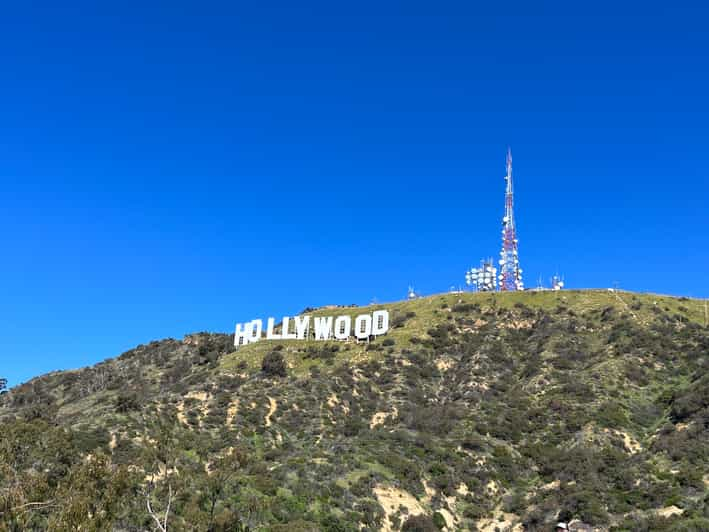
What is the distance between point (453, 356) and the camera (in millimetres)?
87500

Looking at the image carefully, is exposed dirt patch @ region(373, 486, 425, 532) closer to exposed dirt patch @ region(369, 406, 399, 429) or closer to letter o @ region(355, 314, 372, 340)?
exposed dirt patch @ region(369, 406, 399, 429)

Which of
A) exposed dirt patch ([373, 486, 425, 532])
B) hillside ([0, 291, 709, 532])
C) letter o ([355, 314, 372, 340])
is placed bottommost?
exposed dirt patch ([373, 486, 425, 532])

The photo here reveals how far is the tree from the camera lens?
8250 centimetres

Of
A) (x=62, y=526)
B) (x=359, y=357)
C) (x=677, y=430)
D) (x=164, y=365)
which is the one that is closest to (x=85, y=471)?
(x=62, y=526)

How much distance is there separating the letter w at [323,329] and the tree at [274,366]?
12.3m

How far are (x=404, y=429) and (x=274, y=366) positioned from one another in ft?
84.4

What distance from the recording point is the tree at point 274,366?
3248 inches

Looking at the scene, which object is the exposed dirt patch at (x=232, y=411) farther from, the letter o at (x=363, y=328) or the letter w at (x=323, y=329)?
the letter o at (x=363, y=328)

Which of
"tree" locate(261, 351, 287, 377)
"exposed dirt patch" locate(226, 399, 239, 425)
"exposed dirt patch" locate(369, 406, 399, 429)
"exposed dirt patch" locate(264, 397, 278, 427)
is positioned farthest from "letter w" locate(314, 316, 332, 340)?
"exposed dirt patch" locate(369, 406, 399, 429)

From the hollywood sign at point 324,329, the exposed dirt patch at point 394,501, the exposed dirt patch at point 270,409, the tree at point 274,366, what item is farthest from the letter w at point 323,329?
the exposed dirt patch at point 394,501

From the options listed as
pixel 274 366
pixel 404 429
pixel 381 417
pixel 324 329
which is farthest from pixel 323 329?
pixel 404 429

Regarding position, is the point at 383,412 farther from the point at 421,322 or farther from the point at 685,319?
the point at 685,319

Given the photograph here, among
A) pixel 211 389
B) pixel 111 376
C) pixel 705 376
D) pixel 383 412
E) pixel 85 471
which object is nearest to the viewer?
pixel 85 471

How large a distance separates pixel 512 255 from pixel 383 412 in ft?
168
